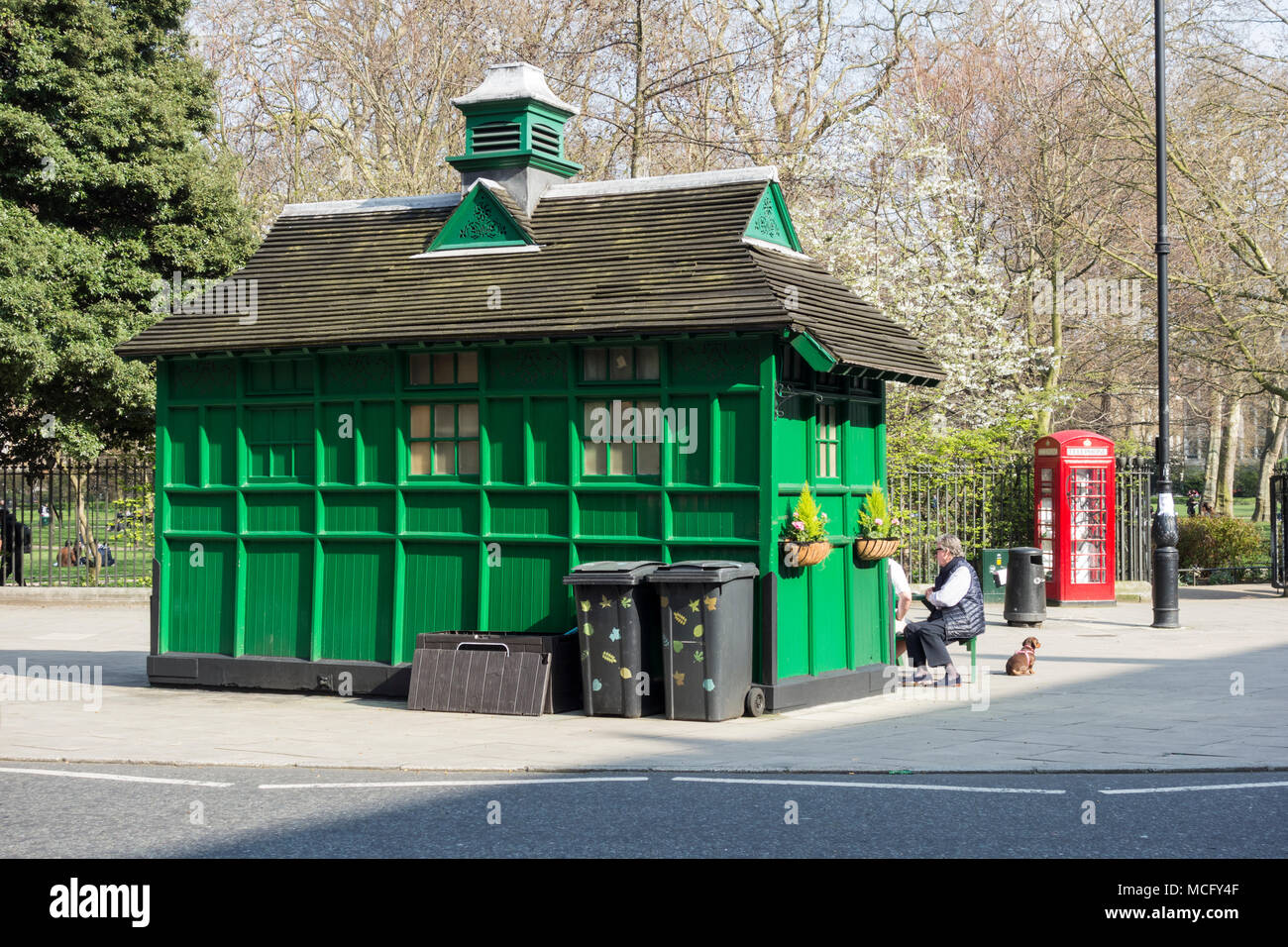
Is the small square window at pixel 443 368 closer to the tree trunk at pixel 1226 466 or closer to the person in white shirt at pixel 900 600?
the person in white shirt at pixel 900 600

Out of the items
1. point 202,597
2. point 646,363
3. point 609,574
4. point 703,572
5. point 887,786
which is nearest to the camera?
point 887,786

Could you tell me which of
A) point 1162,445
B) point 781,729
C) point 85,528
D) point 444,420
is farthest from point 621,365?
point 85,528

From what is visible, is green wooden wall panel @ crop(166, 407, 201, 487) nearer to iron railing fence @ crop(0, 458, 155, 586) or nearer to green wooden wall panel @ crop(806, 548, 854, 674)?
green wooden wall panel @ crop(806, 548, 854, 674)

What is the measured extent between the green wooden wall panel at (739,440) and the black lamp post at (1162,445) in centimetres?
935

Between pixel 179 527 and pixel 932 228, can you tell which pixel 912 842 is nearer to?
pixel 179 527

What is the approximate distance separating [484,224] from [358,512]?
3028mm

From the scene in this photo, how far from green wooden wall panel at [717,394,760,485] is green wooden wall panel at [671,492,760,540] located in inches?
6.4

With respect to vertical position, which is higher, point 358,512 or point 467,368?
point 467,368

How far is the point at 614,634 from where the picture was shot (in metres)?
11.9

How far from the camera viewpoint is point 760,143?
32.0m

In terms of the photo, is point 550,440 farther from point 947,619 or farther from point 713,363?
point 947,619

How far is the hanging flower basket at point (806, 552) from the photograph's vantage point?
12.1 metres

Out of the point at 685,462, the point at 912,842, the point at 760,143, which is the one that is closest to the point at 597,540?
the point at 685,462

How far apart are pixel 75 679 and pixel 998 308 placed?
66.6 ft
